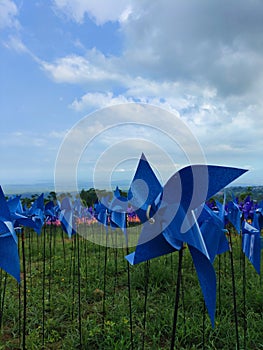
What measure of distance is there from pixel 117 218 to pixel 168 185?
1.50m

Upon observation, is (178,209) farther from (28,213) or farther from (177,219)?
(28,213)

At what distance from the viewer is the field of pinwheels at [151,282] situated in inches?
35.3

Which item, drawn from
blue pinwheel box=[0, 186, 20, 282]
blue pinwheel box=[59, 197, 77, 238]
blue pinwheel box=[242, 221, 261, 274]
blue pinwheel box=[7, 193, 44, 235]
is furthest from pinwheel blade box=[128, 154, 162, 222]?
blue pinwheel box=[59, 197, 77, 238]

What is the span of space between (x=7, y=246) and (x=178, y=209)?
590mm

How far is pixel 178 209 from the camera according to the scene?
0.87 m

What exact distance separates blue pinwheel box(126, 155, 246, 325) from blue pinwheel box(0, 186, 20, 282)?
387mm

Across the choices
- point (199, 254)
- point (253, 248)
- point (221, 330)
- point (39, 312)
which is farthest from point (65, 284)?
point (199, 254)

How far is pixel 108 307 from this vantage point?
8.55ft

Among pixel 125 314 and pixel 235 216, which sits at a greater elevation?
pixel 235 216

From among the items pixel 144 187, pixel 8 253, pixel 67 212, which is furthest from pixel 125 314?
pixel 144 187

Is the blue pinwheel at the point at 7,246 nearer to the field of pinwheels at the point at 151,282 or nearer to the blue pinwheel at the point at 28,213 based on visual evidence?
the field of pinwheels at the point at 151,282

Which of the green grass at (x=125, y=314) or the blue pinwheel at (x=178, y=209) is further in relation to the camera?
the green grass at (x=125, y=314)

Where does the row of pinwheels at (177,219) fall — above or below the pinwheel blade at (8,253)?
above

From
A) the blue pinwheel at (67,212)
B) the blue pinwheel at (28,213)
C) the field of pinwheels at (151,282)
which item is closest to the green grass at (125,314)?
the field of pinwheels at (151,282)
